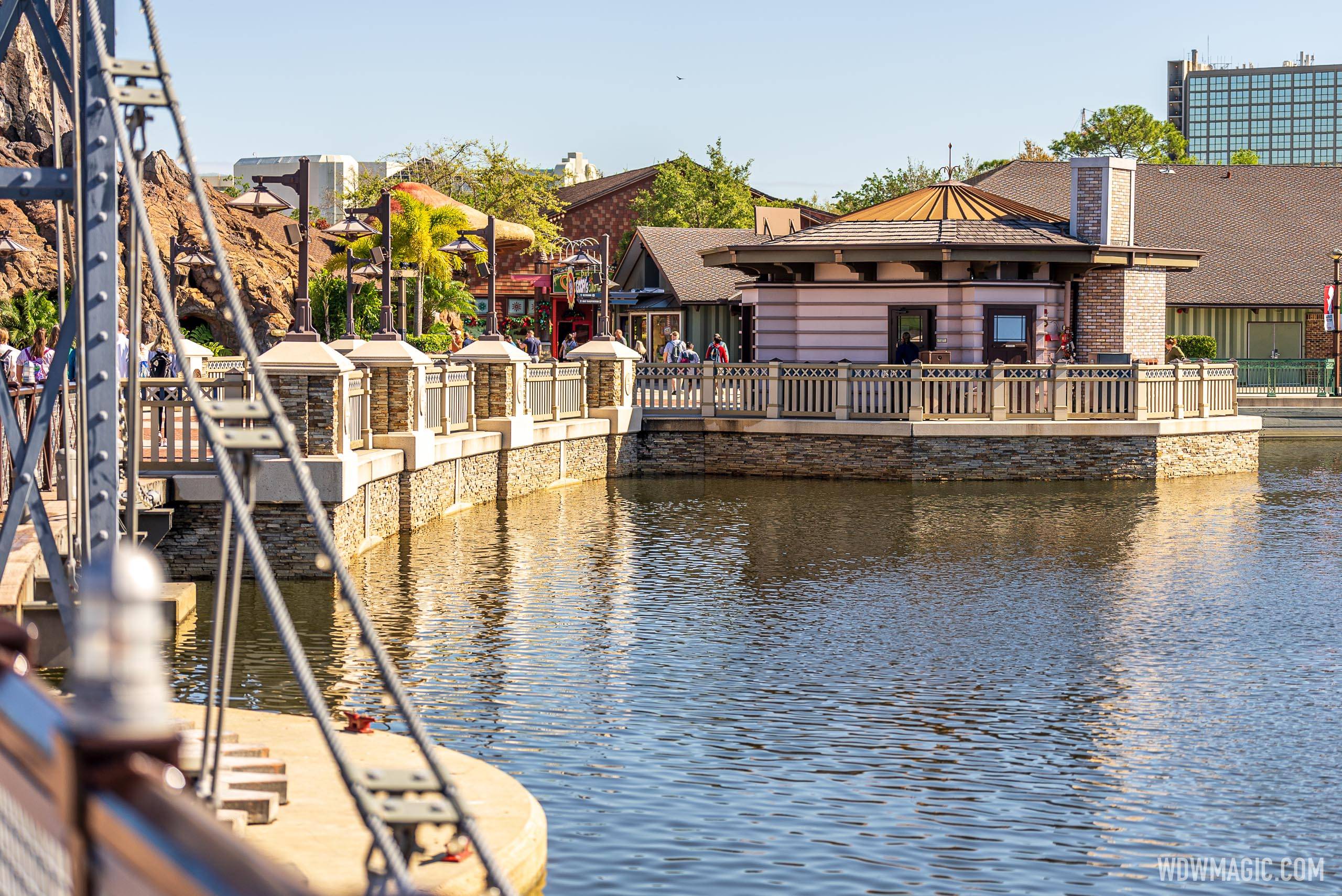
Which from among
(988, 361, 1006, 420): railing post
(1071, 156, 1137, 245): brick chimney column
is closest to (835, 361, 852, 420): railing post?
(988, 361, 1006, 420): railing post

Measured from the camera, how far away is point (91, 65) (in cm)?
782

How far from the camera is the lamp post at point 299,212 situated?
18.9 m

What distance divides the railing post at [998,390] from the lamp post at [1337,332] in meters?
19.5

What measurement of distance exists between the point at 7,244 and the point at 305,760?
27.1 metres

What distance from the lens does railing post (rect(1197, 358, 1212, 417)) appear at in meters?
31.4

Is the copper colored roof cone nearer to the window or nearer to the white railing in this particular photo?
the window

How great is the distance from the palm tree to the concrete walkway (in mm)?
37964

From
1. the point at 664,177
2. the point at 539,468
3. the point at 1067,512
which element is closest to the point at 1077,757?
the point at 1067,512

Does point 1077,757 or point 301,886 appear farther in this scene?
point 1077,757

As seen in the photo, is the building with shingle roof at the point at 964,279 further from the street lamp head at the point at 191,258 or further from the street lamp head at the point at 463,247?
the street lamp head at the point at 191,258

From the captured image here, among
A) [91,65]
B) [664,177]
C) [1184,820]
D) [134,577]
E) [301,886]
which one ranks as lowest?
[1184,820]

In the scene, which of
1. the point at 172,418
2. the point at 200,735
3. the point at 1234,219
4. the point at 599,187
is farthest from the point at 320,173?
the point at 200,735

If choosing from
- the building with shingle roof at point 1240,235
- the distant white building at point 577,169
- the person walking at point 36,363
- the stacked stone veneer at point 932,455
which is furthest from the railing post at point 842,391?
the distant white building at point 577,169

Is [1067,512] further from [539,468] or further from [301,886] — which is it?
[301,886]
